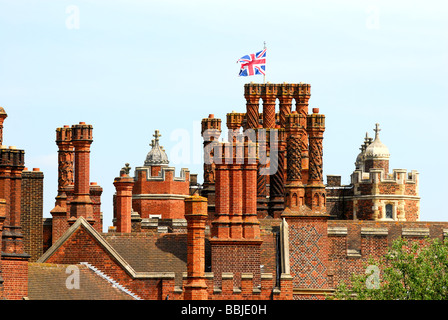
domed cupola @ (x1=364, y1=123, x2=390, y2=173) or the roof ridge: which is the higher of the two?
domed cupola @ (x1=364, y1=123, x2=390, y2=173)

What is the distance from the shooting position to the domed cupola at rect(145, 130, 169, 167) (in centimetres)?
9812

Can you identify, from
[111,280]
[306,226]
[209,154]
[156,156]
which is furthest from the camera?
[156,156]

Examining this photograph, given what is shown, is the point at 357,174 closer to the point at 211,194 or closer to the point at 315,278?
the point at 211,194

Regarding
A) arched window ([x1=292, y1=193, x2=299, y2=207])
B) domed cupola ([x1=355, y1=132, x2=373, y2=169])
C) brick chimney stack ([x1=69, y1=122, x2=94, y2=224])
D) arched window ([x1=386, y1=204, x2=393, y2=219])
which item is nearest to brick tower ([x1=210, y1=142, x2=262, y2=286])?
arched window ([x1=292, y1=193, x2=299, y2=207])

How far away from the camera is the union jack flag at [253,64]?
77.9 metres

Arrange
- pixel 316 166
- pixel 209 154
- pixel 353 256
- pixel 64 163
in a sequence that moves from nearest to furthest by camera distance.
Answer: pixel 353 256 → pixel 316 166 → pixel 64 163 → pixel 209 154

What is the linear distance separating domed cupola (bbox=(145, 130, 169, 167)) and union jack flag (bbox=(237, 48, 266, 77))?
19.9 meters

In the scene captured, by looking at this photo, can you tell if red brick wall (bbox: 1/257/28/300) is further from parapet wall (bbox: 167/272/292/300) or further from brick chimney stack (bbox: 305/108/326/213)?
brick chimney stack (bbox: 305/108/326/213)

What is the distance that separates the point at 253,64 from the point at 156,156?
21.4 m

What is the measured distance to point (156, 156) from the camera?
9881cm

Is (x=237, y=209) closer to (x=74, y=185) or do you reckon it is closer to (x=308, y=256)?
(x=308, y=256)

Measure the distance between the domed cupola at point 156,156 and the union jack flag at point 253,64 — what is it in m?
19.9

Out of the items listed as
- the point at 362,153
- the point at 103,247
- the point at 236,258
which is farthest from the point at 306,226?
the point at 362,153
